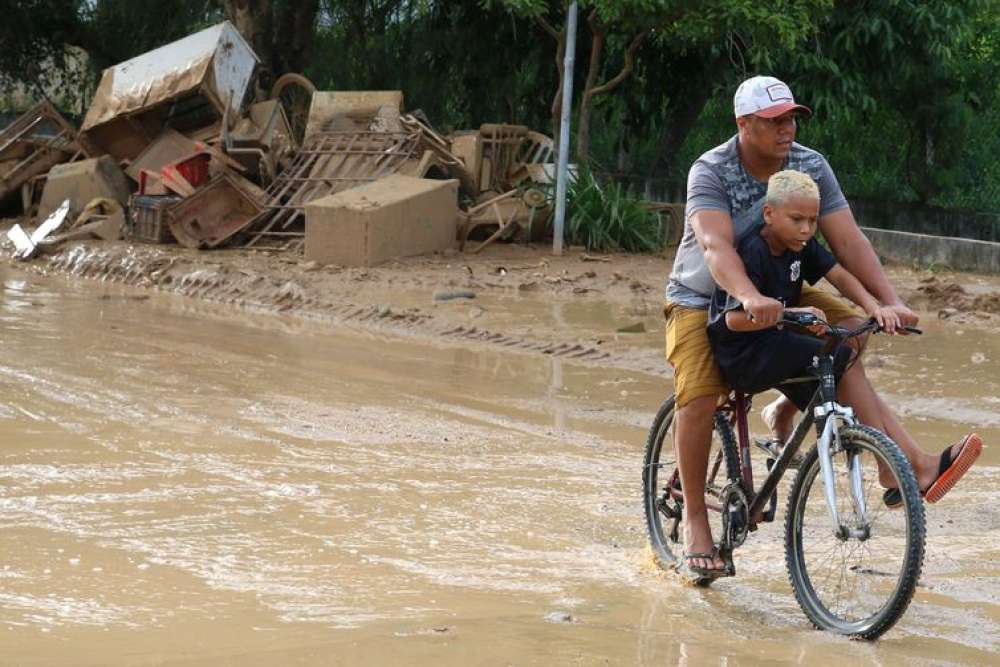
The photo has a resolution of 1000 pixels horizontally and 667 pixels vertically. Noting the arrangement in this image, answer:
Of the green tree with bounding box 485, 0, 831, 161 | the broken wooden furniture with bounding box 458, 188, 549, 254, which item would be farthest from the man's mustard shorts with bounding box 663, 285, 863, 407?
the broken wooden furniture with bounding box 458, 188, 549, 254

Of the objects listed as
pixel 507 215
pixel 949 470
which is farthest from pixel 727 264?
pixel 507 215

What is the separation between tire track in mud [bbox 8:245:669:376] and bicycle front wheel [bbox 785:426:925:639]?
16.7 feet

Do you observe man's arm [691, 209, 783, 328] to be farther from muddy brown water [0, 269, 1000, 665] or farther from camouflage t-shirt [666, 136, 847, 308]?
muddy brown water [0, 269, 1000, 665]

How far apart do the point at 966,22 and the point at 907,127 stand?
269cm

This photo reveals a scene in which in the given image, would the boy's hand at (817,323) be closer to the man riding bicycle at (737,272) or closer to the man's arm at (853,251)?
the man riding bicycle at (737,272)

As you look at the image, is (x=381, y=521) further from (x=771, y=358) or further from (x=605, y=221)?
(x=605, y=221)

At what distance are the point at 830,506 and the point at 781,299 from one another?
67cm

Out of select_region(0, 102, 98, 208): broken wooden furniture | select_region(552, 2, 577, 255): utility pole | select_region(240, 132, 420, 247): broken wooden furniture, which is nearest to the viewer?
select_region(552, 2, 577, 255): utility pole

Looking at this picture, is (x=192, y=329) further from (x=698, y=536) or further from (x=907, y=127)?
(x=907, y=127)

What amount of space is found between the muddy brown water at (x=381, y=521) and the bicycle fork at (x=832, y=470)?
12.7 inches

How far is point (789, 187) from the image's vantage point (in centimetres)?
456

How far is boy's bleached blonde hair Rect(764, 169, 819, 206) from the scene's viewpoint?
456 centimetres

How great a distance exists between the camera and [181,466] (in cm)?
665

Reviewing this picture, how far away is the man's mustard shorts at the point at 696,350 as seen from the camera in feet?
16.0
